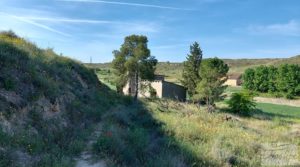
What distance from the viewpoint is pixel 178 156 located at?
10.2m

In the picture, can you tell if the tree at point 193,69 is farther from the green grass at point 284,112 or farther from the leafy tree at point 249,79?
the leafy tree at point 249,79

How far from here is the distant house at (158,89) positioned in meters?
30.2

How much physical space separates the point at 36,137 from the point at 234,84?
83.9 meters

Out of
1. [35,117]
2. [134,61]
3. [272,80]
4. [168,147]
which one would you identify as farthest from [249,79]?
[35,117]

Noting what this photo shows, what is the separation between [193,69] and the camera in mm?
39125

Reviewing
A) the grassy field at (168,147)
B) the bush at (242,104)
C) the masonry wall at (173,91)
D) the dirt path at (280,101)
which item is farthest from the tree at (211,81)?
the dirt path at (280,101)

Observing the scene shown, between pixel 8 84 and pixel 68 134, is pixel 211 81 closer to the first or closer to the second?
pixel 68 134

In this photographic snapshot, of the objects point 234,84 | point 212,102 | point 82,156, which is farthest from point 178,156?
point 234,84

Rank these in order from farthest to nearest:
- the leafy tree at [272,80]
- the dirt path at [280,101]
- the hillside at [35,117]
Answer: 1. the leafy tree at [272,80]
2. the dirt path at [280,101]
3. the hillside at [35,117]

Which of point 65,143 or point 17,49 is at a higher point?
point 17,49

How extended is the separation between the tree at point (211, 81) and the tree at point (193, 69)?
7.22 ft


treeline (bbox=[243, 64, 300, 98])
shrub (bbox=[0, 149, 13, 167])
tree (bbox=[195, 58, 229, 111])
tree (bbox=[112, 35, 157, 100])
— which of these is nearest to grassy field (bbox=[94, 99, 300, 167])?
shrub (bbox=[0, 149, 13, 167])

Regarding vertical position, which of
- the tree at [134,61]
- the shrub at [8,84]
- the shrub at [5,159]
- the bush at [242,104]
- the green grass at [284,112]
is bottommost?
the green grass at [284,112]

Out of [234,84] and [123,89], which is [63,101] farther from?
[234,84]
